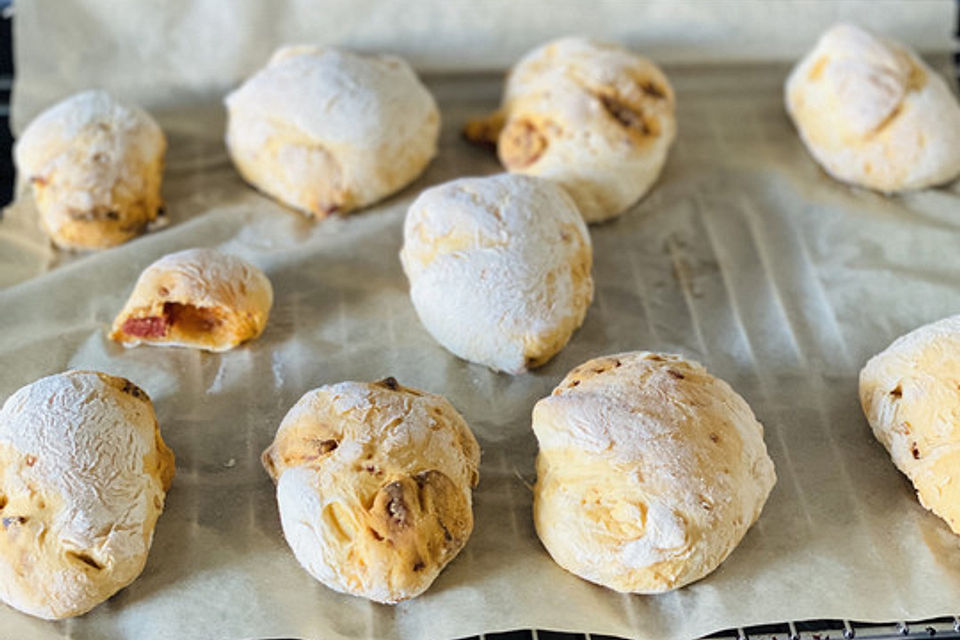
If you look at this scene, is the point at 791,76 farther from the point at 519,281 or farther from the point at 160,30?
the point at 160,30

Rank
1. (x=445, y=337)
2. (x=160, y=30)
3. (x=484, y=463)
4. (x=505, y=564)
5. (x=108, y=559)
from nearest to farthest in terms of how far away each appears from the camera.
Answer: (x=108, y=559) → (x=505, y=564) → (x=484, y=463) → (x=445, y=337) → (x=160, y=30)

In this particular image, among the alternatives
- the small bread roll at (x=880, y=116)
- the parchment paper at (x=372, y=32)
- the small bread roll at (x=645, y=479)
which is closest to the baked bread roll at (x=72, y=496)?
the small bread roll at (x=645, y=479)

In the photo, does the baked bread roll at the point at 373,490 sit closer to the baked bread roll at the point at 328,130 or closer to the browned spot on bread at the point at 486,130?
the baked bread roll at the point at 328,130

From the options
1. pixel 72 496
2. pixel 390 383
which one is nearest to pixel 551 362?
pixel 390 383

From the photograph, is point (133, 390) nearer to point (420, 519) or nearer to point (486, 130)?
point (420, 519)

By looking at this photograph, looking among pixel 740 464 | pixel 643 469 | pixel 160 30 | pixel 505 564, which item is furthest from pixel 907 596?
pixel 160 30

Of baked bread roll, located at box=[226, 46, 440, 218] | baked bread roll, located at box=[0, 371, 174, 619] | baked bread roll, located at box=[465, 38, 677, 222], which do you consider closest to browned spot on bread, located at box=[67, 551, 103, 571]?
baked bread roll, located at box=[0, 371, 174, 619]
